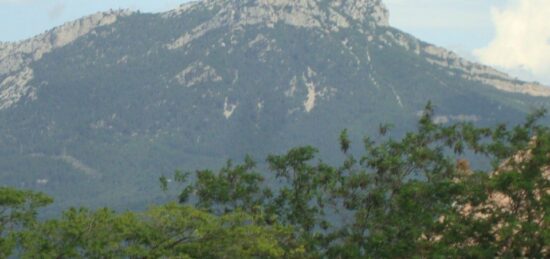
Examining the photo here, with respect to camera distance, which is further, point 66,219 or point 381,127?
point 381,127

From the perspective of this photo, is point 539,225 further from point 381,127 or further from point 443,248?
point 381,127

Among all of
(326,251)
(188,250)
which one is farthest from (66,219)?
(326,251)

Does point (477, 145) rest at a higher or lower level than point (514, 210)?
higher

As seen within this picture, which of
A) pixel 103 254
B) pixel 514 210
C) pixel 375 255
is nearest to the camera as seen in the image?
pixel 103 254

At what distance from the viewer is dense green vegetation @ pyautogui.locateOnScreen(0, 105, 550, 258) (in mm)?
48344

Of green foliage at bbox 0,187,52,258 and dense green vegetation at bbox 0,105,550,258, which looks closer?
green foliage at bbox 0,187,52,258

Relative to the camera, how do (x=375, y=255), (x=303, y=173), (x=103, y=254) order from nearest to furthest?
(x=103, y=254) → (x=375, y=255) → (x=303, y=173)

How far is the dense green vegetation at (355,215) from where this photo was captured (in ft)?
159

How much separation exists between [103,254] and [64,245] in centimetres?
184

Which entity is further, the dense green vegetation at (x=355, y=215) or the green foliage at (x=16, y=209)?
the dense green vegetation at (x=355, y=215)

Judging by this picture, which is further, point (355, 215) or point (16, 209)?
point (355, 215)

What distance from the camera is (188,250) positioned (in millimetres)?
49531

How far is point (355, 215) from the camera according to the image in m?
57.7

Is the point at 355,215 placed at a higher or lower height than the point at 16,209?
higher
